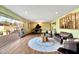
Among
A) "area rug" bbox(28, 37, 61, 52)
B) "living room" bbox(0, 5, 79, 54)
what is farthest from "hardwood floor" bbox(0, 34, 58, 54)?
"area rug" bbox(28, 37, 61, 52)

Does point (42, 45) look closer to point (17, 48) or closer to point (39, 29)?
point (39, 29)

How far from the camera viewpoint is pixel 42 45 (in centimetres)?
262

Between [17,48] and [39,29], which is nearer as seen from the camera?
[17,48]

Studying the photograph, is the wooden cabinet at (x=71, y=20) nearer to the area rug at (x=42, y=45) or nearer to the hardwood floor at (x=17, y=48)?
the area rug at (x=42, y=45)

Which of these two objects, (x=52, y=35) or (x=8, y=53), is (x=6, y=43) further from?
(x=52, y=35)

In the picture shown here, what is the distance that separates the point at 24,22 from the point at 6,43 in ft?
2.88

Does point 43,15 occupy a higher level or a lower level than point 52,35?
higher

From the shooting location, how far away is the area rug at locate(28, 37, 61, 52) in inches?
97.8

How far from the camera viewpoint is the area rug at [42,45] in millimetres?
2483

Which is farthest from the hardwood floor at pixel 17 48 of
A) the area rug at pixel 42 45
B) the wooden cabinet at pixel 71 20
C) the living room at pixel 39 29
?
the wooden cabinet at pixel 71 20

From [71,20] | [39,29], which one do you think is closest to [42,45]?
[39,29]
